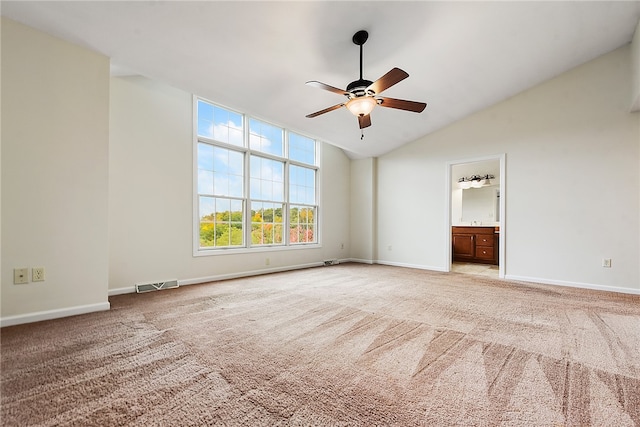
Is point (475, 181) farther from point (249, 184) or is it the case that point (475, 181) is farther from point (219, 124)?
point (219, 124)

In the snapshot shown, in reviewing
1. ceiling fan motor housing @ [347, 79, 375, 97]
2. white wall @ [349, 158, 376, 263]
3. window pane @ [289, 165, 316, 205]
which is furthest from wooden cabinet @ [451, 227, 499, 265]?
ceiling fan motor housing @ [347, 79, 375, 97]

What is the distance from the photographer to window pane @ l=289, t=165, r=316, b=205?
19.0ft

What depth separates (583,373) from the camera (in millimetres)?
1728

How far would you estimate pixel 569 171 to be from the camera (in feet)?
13.9

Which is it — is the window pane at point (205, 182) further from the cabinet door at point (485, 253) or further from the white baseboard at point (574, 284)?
the cabinet door at point (485, 253)

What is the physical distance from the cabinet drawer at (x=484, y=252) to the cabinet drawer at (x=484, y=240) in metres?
0.07

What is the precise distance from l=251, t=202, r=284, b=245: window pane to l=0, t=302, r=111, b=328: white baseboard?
2.44 m

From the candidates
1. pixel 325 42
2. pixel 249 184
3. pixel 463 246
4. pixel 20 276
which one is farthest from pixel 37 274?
pixel 463 246

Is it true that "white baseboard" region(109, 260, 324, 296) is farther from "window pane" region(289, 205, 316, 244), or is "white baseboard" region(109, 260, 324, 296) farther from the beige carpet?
"window pane" region(289, 205, 316, 244)

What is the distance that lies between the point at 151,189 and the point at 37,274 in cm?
157

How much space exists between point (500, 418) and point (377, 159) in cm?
580

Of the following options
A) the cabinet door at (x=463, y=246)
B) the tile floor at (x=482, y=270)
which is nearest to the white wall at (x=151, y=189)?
the tile floor at (x=482, y=270)

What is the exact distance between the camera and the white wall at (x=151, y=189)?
355cm

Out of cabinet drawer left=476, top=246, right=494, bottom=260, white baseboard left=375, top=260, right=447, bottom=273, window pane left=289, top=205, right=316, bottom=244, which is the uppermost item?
window pane left=289, top=205, right=316, bottom=244
